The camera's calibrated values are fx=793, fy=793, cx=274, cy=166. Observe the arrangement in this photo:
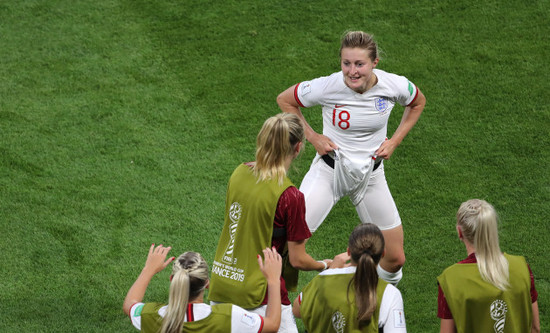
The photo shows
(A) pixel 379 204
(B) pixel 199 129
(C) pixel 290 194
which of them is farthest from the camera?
(B) pixel 199 129

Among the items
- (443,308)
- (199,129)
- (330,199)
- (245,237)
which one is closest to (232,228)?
(245,237)

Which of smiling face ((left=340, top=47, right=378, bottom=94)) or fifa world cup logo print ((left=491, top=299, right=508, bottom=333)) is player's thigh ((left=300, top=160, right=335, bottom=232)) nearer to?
smiling face ((left=340, top=47, right=378, bottom=94))

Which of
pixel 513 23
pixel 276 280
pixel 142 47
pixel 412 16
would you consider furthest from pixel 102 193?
pixel 513 23

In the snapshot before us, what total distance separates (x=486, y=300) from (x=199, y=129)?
455 cm

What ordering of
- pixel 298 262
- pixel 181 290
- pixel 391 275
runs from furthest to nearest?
pixel 391 275 < pixel 298 262 < pixel 181 290

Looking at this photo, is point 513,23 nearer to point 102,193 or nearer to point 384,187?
point 384,187

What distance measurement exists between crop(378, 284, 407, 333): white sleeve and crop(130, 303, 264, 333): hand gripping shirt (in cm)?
60

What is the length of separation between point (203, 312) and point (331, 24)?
19.5ft

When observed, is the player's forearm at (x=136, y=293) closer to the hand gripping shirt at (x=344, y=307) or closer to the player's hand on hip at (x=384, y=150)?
the hand gripping shirt at (x=344, y=307)

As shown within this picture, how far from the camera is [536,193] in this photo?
22.8 ft

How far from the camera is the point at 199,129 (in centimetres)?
786

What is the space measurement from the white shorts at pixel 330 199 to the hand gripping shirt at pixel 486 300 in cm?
155

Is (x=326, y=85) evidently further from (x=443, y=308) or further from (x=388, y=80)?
(x=443, y=308)

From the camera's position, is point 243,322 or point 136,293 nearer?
point 243,322
